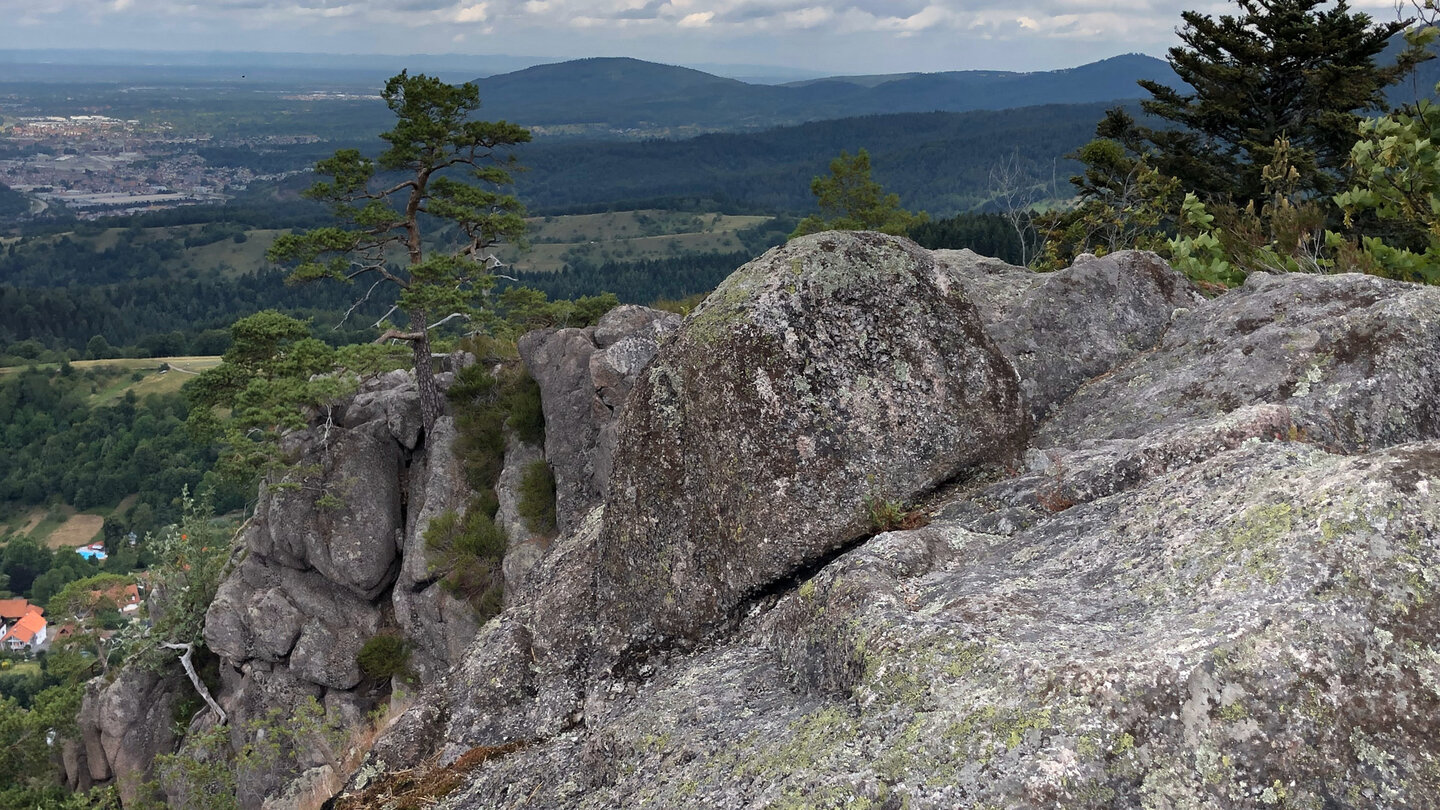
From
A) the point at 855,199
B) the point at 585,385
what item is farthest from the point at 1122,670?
the point at 855,199

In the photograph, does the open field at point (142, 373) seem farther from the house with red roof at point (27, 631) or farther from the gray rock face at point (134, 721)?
the gray rock face at point (134, 721)

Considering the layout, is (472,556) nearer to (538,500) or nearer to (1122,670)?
(538,500)

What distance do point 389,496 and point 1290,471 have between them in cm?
3061

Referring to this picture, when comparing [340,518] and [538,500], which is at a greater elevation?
[538,500]

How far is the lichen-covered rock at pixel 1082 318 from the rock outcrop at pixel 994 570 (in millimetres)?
39

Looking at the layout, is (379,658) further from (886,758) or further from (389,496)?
(886,758)

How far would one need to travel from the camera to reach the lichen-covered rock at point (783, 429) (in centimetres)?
764

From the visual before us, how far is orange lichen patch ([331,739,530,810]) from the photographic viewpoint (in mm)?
7242

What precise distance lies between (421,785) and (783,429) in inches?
178

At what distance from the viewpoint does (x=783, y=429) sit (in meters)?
7.77

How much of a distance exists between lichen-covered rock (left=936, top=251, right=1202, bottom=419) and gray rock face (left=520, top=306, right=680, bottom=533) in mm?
14572

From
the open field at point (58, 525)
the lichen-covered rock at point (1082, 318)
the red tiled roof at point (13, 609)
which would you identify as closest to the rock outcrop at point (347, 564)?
the lichen-covered rock at point (1082, 318)

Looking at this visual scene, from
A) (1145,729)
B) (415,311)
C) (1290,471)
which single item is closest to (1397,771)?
(1145,729)

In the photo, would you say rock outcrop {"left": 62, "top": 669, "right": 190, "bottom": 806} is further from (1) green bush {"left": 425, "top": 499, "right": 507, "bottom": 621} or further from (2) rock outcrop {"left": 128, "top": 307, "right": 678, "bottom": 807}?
(1) green bush {"left": 425, "top": 499, "right": 507, "bottom": 621}
